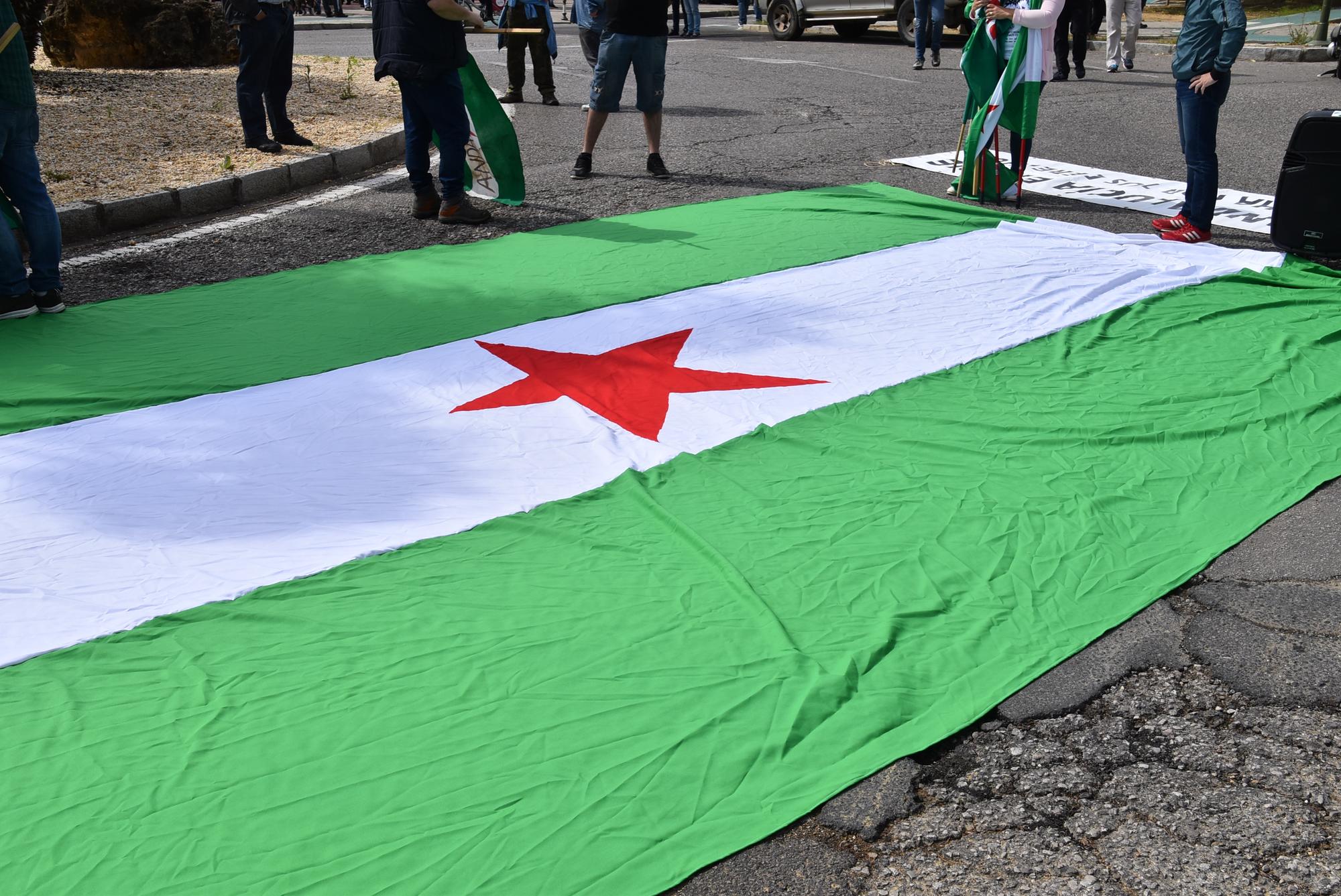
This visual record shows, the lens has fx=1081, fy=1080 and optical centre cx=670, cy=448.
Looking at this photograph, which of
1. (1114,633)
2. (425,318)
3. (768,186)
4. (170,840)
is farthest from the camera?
(768,186)

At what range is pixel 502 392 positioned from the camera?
390cm

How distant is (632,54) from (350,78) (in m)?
5.52

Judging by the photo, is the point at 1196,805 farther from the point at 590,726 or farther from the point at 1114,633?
the point at 590,726

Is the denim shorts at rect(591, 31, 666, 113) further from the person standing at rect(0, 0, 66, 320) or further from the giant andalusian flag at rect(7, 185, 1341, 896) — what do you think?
the person standing at rect(0, 0, 66, 320)

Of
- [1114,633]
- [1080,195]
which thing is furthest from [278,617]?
[1080,195]

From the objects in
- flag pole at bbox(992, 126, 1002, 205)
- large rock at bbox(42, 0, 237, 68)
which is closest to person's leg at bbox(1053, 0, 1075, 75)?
flag pole at bbox(992, 126, 1002, 205)

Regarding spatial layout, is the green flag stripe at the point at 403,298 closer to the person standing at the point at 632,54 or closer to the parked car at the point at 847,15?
the person standing at the point at 632,54

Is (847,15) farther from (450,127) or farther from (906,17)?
(450,127)

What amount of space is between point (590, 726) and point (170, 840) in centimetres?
81

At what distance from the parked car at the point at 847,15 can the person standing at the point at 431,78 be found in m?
11.9

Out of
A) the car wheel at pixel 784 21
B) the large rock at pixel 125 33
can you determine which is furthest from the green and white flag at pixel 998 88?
the car wheel at pixel 784 21

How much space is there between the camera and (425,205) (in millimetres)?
6285

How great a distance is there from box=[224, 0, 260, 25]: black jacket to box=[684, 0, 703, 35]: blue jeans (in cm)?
1310

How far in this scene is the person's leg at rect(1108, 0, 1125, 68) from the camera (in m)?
13.2
